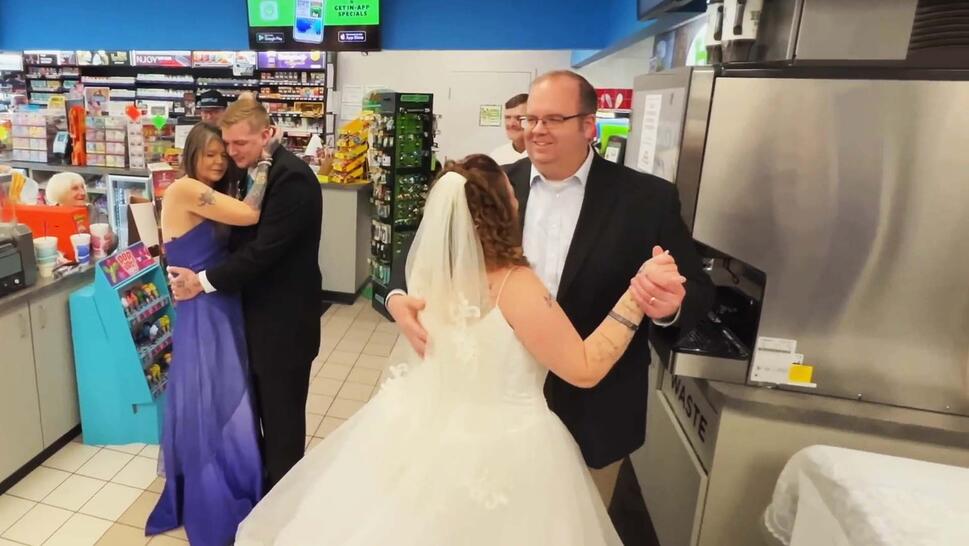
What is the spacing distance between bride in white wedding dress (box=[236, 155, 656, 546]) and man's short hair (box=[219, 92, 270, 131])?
1.11 meters

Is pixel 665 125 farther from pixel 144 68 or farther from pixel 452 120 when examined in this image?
pixel 144 68

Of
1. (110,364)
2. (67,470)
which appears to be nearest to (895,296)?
(110,364)

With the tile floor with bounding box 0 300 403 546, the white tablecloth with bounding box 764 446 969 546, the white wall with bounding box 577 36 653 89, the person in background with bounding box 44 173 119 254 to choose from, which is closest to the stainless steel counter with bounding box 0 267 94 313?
the person in background with bounding box 44 173 119 254

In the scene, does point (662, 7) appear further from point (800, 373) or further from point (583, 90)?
point (800, 373)

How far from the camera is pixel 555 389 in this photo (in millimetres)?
1851

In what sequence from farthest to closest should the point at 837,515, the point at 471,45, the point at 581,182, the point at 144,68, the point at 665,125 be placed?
the point at 144,68
the point at 471,45
the point at 665,125
the point at 581,182
the point at 837,515

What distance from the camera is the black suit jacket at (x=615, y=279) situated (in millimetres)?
1704

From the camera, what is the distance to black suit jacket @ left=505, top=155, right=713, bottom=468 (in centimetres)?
170

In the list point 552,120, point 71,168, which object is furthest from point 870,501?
point 71,168

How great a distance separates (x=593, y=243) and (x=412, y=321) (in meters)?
0.56

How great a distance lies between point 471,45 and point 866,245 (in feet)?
15.2

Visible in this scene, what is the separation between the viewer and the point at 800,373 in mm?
1743

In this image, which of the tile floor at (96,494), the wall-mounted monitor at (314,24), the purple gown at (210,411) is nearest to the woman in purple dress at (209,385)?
the purple gown at (210,411)

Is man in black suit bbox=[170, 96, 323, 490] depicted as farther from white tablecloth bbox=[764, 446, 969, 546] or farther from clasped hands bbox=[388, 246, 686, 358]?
white tablecloth bbox=[764, 446, 969, 546]
